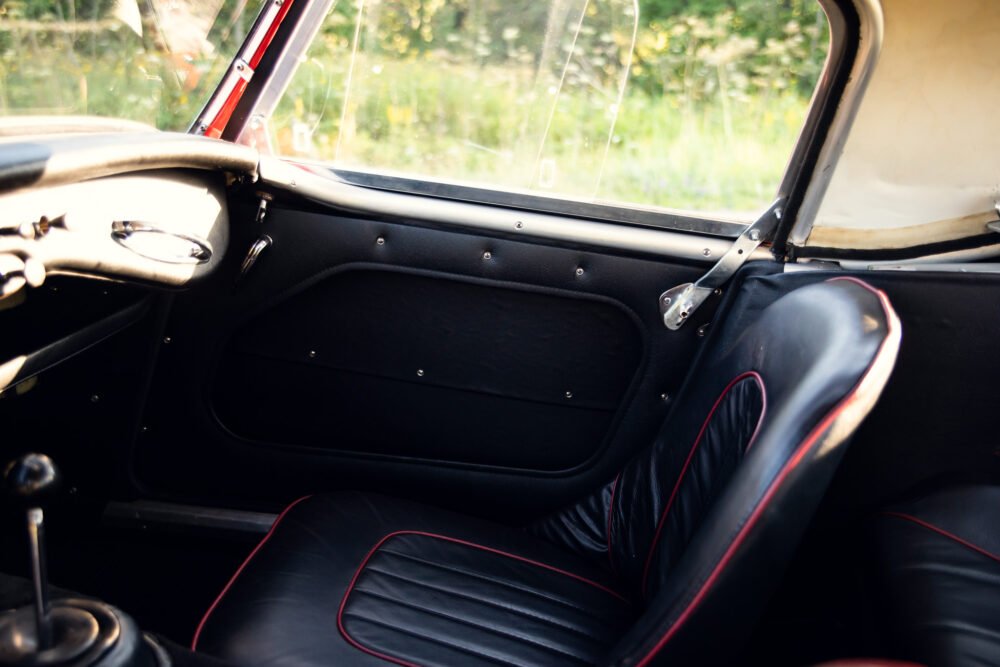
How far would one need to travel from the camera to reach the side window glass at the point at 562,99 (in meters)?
1.72

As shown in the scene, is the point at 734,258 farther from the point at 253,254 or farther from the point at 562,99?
the point at 253,254

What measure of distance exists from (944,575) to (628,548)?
1.76ft

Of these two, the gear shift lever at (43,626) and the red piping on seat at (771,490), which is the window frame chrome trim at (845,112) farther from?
the gear shift lever at (43,626)

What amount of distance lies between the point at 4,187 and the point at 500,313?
101cm

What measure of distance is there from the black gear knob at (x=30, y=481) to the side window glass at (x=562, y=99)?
117cm

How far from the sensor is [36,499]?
75 centimetres

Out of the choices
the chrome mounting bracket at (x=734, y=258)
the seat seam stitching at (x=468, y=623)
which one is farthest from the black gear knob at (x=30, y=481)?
the chrome mounting bracket at (x=734, y=258)

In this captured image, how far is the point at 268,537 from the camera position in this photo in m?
1.49

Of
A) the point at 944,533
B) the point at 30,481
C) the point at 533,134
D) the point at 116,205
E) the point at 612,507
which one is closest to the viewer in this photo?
the point at 30,481

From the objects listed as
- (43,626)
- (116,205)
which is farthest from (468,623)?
(116,205)

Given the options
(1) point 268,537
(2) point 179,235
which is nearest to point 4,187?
(2) point 179,235

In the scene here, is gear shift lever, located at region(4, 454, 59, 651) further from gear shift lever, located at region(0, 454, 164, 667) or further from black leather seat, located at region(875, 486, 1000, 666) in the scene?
black leather seat, located at region(875, 486, 1000, 666)

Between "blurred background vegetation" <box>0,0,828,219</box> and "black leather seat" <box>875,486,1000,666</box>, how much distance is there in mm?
709

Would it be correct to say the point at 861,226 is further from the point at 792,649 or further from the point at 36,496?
the point at 36,496
